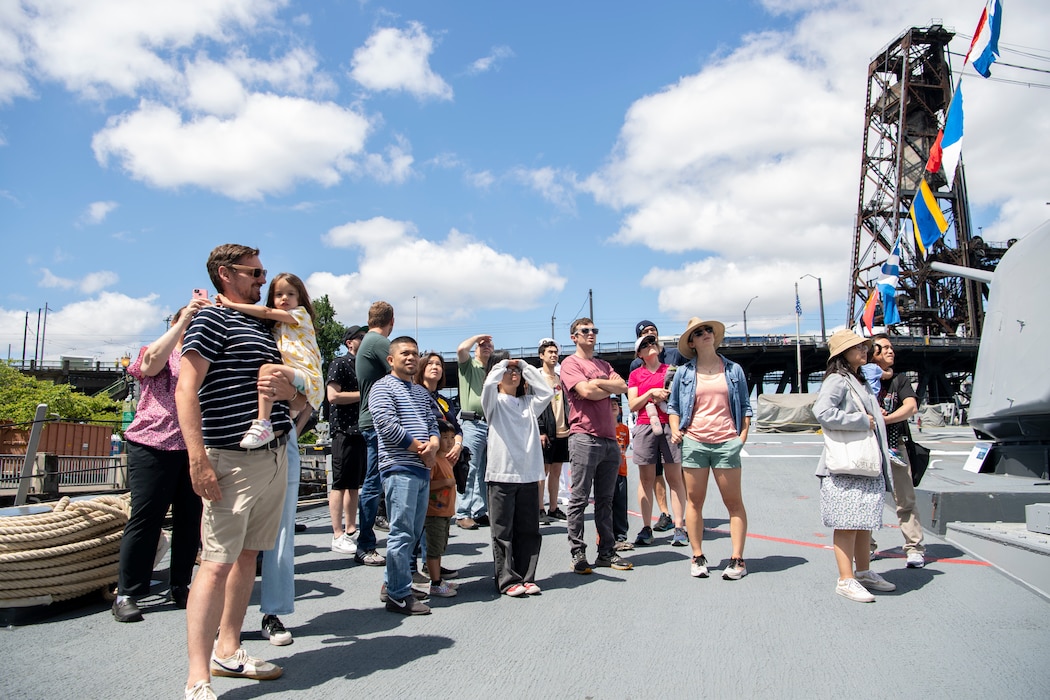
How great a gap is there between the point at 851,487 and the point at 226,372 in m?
3.70

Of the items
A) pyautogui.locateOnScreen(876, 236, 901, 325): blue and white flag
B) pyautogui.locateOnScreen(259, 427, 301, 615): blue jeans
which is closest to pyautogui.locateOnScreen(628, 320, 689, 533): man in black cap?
pyautogui.locateOnScreen(259, 427, 301, 615): blue jeans

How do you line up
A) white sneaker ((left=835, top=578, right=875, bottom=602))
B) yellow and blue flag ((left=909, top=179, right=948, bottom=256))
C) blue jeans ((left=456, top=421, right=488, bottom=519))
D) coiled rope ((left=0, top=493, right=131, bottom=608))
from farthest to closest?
yellow and blue flag ((left=909, top=179, right=948, bottom=256)) < blue jeans ((left=456, top=421, right=488, bottom=519)) < white sneaker ((left=835, top=578, right=875, bottom=602)) < coiled rope ((left=0, top=493, right=131, bottom=608))

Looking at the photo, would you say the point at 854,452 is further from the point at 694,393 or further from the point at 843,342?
the point at 694,393

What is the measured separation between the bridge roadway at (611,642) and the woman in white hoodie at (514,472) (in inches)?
8.6

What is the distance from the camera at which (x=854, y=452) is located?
170 inches

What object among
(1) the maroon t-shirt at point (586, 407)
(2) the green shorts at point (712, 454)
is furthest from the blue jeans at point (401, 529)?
(2) the green shorts at point (712, 454)

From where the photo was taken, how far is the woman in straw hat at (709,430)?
478 centimetres

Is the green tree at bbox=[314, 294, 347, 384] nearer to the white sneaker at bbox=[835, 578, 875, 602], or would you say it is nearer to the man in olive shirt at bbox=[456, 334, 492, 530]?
the man in olive shirt at bbox=[456, 334, 492, 530]

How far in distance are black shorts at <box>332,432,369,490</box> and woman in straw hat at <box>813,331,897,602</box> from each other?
336 cm

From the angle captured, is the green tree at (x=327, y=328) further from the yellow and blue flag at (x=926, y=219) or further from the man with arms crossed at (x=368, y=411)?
the man with arms crossed at (x=368, y=411)

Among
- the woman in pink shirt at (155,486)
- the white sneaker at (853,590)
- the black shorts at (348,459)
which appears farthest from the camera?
the black shorts at (348,459)

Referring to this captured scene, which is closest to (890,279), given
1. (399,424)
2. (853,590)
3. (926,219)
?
(926,219)

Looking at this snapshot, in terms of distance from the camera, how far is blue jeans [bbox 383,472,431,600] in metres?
3.90

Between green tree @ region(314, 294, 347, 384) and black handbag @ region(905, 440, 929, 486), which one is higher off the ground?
green tree @ region(314, 294, 347, 384)
